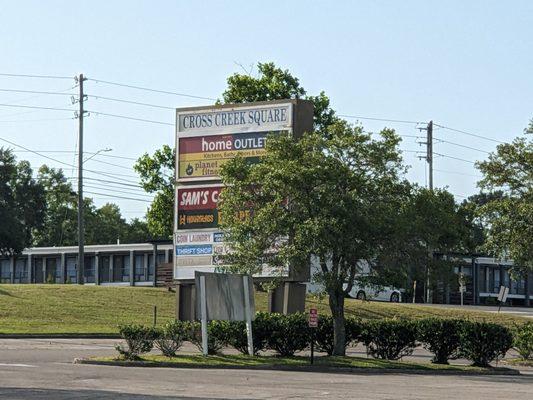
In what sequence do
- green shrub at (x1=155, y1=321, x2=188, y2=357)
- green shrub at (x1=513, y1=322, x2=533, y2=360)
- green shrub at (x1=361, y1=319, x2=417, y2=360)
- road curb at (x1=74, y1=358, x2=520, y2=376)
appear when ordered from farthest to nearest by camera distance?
green shrub at (x1=513, y1=322, x2=533, y2=360), green shrub at (x1=361, y1=319, x2=417, y2=360), green shrub at (x1=155, y1=321, x2=188, y2=357), road curb at (x1=74, y1=358, x2=520, y2=376)

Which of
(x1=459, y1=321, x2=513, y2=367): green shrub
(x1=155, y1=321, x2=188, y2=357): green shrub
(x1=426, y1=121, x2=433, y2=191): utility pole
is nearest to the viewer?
(x1=155, y1=321, x2=188, y2=357): green shrub

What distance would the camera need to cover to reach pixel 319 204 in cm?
3169

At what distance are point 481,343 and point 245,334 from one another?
6.79m

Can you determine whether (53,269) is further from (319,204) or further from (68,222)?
(319,204)

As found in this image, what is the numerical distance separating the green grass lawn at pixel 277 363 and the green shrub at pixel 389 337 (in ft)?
3.79

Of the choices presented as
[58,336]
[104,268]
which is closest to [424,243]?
[58,336]

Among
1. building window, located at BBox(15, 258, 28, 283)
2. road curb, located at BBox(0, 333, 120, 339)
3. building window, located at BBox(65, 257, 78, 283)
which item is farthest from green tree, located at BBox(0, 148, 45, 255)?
road curb, located at BBox(0, 333, 120, 339)

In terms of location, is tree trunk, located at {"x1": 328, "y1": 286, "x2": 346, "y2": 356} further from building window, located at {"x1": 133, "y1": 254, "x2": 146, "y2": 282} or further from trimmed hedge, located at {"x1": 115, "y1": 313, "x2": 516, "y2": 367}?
building window, located at {"x1": 133, "y1": 254, "x2": 146, "y2": 282}

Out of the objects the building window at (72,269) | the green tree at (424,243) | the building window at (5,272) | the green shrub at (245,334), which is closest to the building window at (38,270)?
the building window at (5,272)

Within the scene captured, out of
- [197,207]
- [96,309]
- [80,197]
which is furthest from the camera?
[80,197]

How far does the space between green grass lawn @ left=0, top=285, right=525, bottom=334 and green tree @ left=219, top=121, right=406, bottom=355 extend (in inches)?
523

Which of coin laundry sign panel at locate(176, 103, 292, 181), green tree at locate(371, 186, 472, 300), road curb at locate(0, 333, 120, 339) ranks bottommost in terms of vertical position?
road curb at locate(0, 333, 120, 339)

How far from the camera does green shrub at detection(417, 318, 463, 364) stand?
33.8m

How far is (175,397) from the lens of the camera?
19125 millimetres
